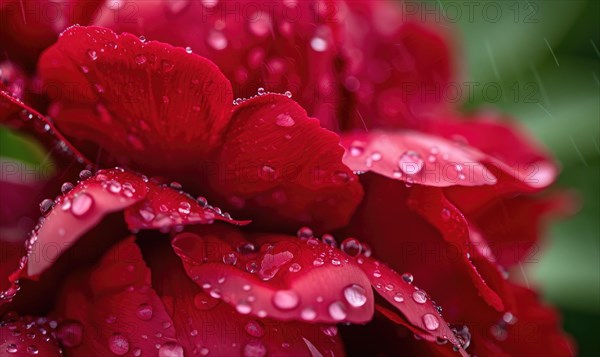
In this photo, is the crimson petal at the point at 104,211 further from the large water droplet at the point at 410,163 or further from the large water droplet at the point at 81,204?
the large water droplet at the point at 410,163

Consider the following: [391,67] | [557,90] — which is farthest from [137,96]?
[557,90]

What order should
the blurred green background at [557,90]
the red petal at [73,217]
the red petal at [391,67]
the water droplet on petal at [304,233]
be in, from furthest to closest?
1. the blurred green background at [557,90]
2. the red petal at [391,67]
3. the water droplet on petal at [304,233]
4. the red petal at [73,217]

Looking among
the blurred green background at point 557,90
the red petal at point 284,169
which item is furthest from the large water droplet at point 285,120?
the blurred green background at point 557,90

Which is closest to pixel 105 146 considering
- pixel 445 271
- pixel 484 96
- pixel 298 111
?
pixel 298 111

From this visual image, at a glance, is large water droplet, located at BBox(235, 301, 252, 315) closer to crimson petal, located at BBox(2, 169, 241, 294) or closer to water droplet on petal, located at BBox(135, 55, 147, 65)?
crimson petal, located at BBox(2, 169, 241, 294)

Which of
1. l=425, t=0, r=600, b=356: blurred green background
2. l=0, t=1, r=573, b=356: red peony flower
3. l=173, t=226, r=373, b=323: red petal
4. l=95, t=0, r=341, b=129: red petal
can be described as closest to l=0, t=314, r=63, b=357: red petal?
Result: l=0, t=1, r=573, b=356: red peony flower
